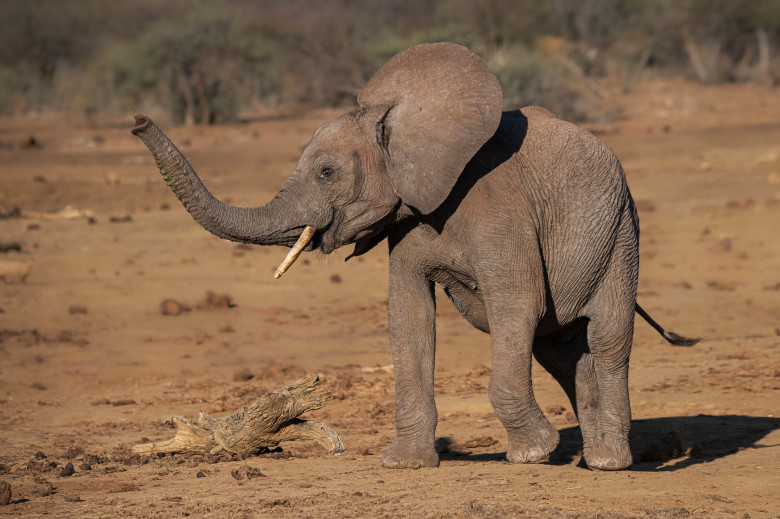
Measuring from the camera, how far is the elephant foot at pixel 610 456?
6.77 metres

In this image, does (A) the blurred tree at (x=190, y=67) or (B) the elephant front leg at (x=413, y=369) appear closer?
(B) the elephant front leg at (x=413, y=369)

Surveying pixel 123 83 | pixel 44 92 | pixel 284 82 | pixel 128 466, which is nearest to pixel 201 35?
pixel 123 83

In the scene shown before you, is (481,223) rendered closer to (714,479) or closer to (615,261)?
(615,261)

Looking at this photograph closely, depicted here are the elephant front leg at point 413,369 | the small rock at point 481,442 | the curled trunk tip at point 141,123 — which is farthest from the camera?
the small rock at point 481,442

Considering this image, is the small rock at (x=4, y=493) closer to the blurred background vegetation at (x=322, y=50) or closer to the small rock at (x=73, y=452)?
the small rock at (x=73, y=452)

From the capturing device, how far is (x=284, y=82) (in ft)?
137

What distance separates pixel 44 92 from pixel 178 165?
41587 mm

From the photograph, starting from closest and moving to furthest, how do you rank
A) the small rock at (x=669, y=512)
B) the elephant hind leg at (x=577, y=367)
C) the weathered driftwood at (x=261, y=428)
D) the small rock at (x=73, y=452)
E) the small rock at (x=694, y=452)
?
the small rock at (x=669, y=512) < the weathered driftwood at (x=261, y=428) < the elephant hind leg at (x=577, y=367) < the small rock at (x=73, y=452) < the small rock at (x=694, y=452)

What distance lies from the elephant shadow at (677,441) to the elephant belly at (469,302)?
1065mm

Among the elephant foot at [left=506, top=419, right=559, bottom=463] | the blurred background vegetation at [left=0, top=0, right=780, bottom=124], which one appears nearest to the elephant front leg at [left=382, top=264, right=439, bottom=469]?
the elephant foot at [left=506, top=419, right=559, bottom=463]

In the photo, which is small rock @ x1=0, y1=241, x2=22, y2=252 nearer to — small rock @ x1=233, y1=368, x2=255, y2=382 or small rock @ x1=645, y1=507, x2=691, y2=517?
small rock @ x1=233, y1=368, x2=255, y2=382

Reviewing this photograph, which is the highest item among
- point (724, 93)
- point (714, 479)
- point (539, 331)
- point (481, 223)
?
point (724, 93)

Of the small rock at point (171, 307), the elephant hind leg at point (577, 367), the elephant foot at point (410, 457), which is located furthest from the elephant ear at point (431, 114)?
the small rock at point (171, 307)

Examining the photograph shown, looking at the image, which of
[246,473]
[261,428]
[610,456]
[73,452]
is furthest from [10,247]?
[610,456]
